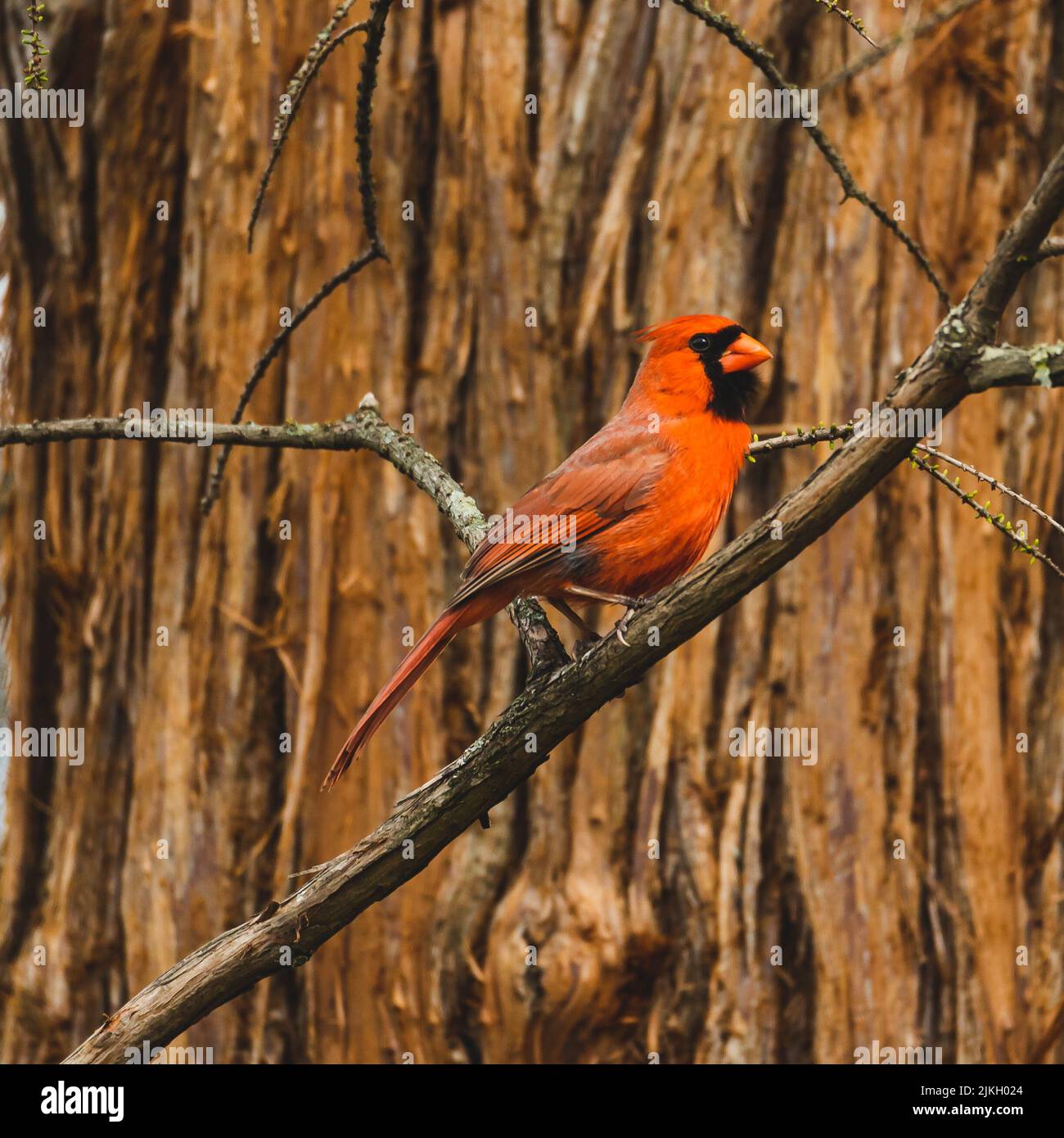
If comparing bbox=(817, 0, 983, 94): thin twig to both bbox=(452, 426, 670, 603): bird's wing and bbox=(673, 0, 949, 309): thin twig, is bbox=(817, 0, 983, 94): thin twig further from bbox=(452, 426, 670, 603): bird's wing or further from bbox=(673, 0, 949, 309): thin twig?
bbox=(673, 0, 949, 309): thin twig

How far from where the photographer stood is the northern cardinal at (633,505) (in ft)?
10.1

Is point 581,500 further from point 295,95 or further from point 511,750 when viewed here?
point 295,95

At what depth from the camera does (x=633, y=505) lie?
318cm

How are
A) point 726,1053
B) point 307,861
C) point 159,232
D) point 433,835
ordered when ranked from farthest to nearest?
point 159,232 → point 307,861 → point 726,1053 → point 433,835

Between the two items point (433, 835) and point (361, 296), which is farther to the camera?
point (361, 296)

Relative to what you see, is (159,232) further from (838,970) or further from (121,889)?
(838,970)

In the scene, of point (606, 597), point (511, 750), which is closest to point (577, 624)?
point (606, 597)

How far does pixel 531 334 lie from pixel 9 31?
2.37 metres

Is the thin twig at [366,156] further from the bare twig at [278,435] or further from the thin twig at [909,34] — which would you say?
the thin twig at [909,34]

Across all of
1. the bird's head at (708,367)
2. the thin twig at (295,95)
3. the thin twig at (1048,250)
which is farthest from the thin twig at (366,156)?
the thin twig at (1048,250)

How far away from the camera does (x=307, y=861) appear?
4707 mm

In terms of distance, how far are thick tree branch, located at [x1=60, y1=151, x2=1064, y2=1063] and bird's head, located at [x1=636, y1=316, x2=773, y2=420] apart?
1149 mm

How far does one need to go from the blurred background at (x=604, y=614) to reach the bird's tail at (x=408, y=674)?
1468 millimetres

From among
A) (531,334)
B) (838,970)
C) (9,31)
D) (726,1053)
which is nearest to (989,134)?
(531,334)
